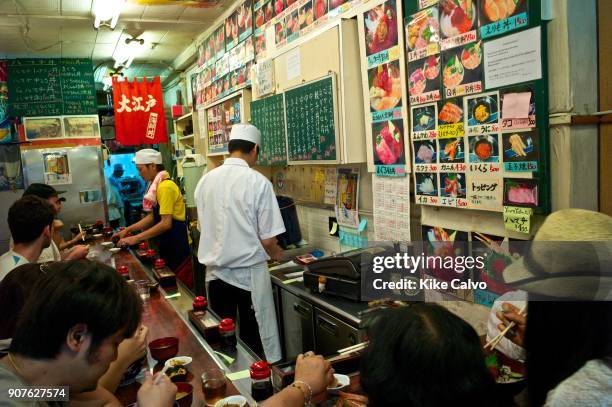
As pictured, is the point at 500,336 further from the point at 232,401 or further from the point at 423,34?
Answer: the point at 423,34

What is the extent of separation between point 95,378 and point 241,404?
477 mm

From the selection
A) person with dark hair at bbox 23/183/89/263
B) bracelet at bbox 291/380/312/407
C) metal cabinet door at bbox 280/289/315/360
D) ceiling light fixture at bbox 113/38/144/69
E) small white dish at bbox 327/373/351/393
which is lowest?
metal cabinet door at bbox 280/289/315/360

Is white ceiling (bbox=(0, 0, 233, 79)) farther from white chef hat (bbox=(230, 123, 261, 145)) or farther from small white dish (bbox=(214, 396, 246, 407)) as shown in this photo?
small white dish (bbox=(214, 396, 246, 407))

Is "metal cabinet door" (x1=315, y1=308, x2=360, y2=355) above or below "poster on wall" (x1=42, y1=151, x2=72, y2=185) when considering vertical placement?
below

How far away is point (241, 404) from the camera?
59.3 inches

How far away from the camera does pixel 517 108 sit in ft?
6.57

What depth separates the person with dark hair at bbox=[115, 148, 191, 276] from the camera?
15.5 ft

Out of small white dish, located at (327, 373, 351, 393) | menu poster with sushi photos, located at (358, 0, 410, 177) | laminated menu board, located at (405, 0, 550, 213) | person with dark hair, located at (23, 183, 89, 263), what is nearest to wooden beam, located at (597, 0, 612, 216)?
laminated menu board, located at (405, 0, 550, 213)

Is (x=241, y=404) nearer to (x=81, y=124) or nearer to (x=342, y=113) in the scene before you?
(x=342, y=113)

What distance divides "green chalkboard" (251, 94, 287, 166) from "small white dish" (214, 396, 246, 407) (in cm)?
255

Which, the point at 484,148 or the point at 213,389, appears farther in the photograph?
the point at 484,148

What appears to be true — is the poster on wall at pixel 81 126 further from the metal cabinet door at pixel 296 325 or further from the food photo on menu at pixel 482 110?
the food photo on menu at pixel 482 110

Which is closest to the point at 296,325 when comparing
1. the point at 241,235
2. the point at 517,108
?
the point at 241,235

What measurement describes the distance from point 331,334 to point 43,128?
21.7ft
